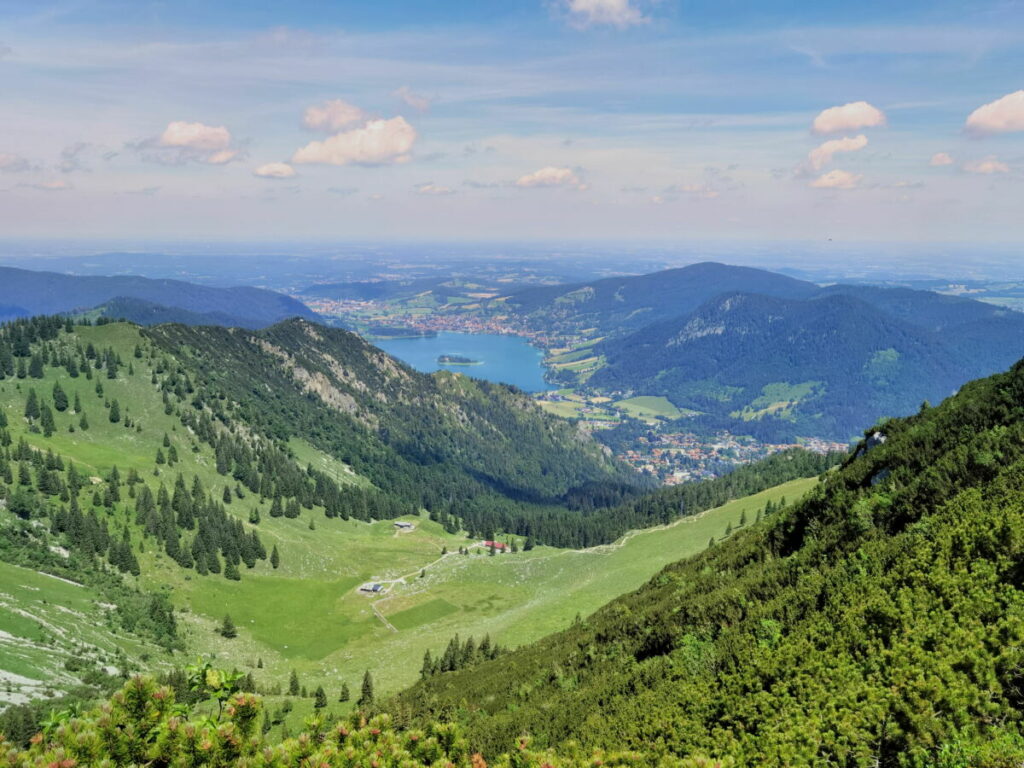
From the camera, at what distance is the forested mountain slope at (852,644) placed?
17578 mm

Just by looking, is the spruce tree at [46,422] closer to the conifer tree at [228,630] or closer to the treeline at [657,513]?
the conifer tree at [228,630]

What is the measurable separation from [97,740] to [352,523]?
166 metres

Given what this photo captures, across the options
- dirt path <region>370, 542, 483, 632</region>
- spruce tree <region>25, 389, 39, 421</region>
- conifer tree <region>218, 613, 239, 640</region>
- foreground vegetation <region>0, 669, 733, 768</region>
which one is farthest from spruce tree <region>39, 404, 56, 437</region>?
foreground vegetation <region>0, 669, 733, 768</region>

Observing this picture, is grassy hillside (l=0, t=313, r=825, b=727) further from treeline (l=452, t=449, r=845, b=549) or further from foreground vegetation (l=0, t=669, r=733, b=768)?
foreground vegetation (l=0, t=669, r=733, b=768)

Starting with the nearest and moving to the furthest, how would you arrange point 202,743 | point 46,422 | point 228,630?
point 202,743 → point 228,630 → point 46,422

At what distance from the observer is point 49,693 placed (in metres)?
53.4

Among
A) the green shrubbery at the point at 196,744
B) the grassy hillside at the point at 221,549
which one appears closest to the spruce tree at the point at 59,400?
the grassy hillside at the point at 221,549

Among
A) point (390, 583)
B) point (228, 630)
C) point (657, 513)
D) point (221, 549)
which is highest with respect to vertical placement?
point (221, 549)

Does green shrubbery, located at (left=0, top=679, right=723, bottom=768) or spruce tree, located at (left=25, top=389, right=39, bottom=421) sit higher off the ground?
green shrubbery, located at (left=0, top=679, right=723, bottom=768)

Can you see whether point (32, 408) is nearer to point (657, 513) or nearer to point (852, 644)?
point (657, 513)

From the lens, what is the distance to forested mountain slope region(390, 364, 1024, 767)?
57.7 feet

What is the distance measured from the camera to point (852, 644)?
74.3ft

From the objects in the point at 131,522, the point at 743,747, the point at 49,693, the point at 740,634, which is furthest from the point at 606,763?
the point at 131,522

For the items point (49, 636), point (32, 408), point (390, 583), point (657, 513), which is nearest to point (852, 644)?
point (49, 636)
